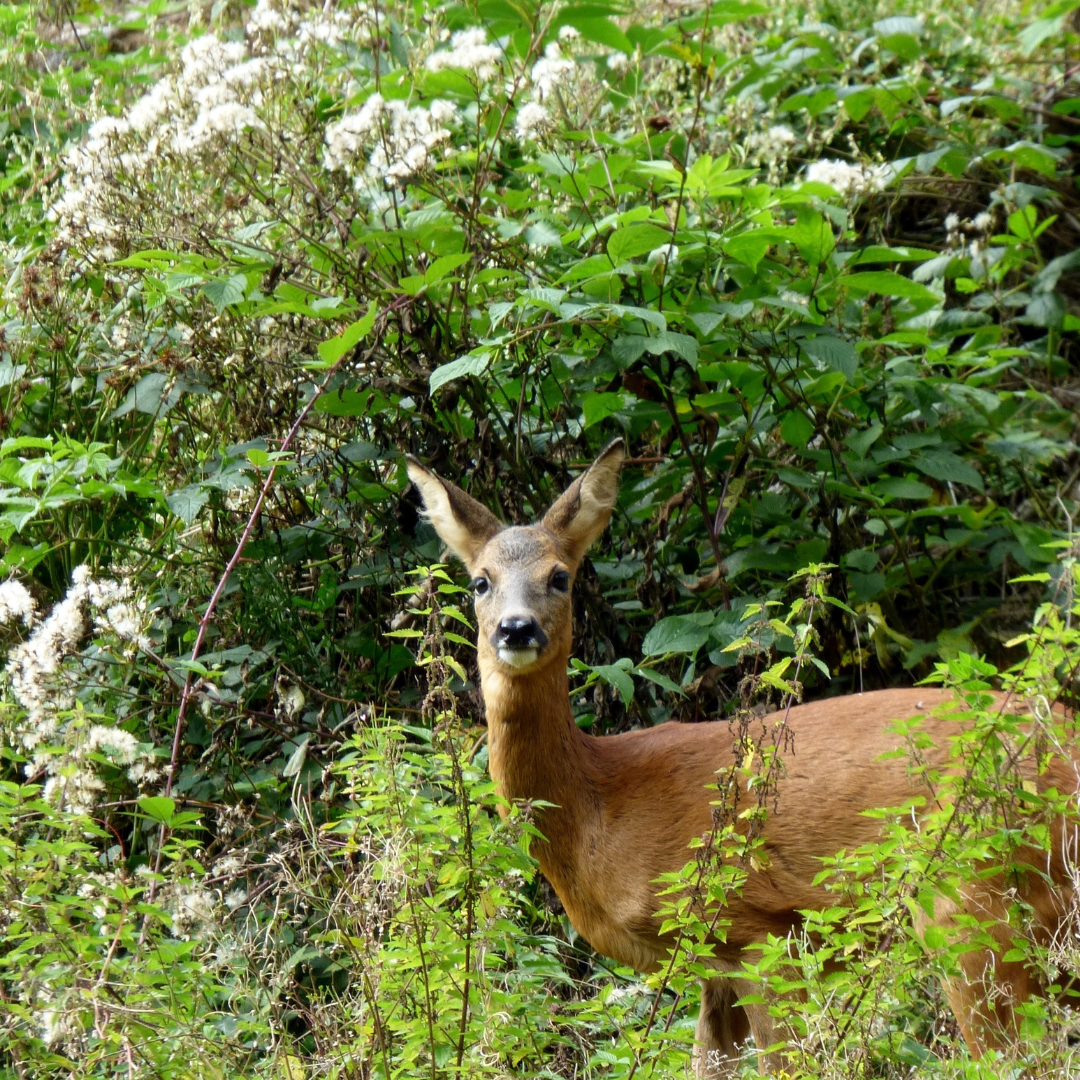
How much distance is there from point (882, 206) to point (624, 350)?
388 centimetres

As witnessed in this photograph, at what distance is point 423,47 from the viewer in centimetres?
497

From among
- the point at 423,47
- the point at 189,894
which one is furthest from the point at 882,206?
the point at 189,894

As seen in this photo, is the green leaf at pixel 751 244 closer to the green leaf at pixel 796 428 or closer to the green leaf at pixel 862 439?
the green leaf at pixel 796 428

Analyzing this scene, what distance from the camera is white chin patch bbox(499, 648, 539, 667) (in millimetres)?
4125

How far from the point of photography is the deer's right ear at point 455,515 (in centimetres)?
457

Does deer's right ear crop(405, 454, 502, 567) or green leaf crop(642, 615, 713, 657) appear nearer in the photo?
deer's right ear crop(405, 454, 502, 567)

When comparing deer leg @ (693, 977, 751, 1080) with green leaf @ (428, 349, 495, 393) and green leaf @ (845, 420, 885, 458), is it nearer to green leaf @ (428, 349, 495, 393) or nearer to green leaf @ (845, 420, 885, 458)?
green leaf @ (428, 349, 495, 393)

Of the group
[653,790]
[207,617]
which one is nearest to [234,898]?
[207,617]

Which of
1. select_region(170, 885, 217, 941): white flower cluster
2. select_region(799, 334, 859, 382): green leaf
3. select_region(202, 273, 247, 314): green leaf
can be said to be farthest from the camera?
select_region(799, 334, 859, 382): green leaf

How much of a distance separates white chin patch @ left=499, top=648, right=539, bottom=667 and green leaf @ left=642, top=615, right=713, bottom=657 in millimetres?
701

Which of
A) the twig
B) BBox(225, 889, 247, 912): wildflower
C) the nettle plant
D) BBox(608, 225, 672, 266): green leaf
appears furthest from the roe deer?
BBox(225, 889, 247, 912): wildflower

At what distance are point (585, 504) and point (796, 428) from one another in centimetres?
96

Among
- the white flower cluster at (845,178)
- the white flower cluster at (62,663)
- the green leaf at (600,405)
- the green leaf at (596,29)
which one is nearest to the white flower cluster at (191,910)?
the white flower cluster at (62,663)

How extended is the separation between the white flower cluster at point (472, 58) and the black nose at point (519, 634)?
1829 millimetres
